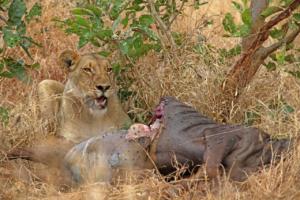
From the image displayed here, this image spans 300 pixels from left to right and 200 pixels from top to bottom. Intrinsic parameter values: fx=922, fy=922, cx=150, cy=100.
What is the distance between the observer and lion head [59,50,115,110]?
18.7 feet

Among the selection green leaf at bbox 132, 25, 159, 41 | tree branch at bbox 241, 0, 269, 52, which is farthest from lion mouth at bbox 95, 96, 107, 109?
tree branch at bbox 241, 0, 269, 52

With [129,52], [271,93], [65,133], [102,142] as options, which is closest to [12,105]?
[65,133]

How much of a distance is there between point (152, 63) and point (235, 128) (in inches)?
57.0

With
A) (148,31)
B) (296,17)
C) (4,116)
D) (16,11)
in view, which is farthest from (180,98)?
(16,11)

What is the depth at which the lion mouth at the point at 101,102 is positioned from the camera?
5.77 metres

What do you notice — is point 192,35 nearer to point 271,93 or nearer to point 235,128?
point 271,93

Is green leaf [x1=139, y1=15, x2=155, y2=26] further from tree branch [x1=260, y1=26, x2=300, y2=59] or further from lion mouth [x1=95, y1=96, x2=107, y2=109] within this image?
tree branch [x1=260, y1=26, x2=300, y2=59]

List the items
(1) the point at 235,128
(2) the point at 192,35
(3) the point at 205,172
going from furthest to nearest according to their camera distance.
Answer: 1. (2) the point at 192,35
2. (1) the point at 235,128
3. (3) the point at 205,172

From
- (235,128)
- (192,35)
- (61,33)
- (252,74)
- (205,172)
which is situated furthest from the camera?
(61,33)

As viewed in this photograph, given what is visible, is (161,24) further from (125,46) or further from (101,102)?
(101,102)

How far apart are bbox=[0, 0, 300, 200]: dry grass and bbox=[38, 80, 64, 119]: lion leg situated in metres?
0.06

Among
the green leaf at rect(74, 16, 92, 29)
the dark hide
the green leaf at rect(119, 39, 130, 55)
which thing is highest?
the green leaf at rect(74, 16, 92, 29)

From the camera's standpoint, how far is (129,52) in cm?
578

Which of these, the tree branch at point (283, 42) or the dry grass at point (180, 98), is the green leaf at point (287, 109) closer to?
the dry grass at point (180, 98)
